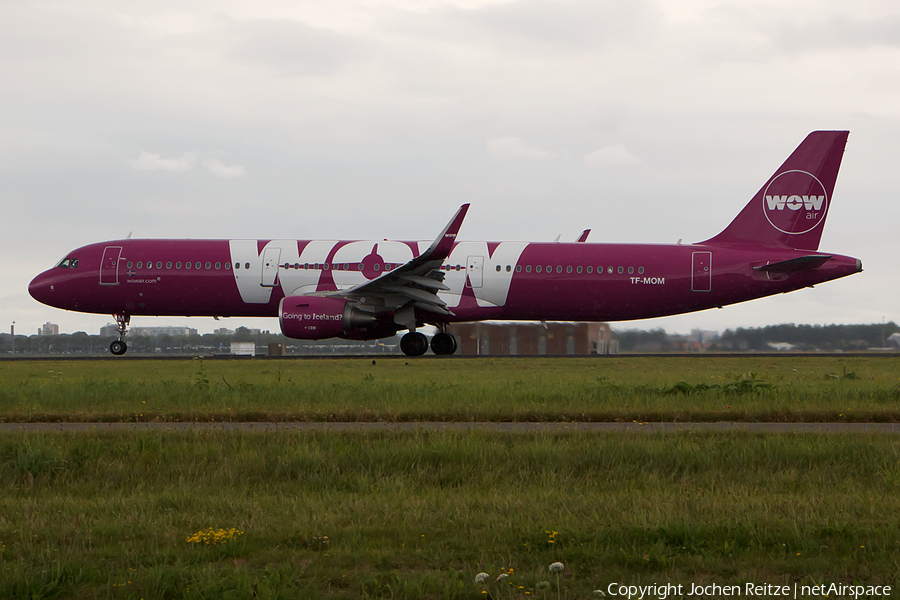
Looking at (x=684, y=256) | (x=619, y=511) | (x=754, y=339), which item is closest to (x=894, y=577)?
(x=619, y=511)

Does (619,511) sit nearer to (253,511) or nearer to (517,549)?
(517,549)

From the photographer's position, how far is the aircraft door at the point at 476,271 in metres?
29.9

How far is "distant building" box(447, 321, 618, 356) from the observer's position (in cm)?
3431

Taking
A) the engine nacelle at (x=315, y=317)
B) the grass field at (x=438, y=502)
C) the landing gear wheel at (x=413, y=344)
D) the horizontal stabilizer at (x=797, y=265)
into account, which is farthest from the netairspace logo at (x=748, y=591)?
the horizontal stabilizer at (x=797, y=265)

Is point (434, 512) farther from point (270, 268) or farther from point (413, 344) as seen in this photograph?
point (270, 268)

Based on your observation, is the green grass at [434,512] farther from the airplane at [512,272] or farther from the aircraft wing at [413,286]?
the airplane at [512,272]

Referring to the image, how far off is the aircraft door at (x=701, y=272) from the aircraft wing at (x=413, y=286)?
8643mm

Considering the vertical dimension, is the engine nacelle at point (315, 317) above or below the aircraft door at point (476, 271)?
below

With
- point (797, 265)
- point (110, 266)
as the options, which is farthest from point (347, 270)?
point (797, 265)

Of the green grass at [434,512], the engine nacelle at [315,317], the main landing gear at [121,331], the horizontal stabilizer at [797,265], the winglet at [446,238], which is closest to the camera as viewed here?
the green grass at [434,512]

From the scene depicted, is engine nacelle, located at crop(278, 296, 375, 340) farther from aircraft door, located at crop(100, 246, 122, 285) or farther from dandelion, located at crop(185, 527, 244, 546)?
dandelion, located at crop(185, 527, 244, 546)

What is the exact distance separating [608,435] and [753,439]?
5.53 ft

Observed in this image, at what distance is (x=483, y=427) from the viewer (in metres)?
11.7

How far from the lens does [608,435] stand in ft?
34.7
